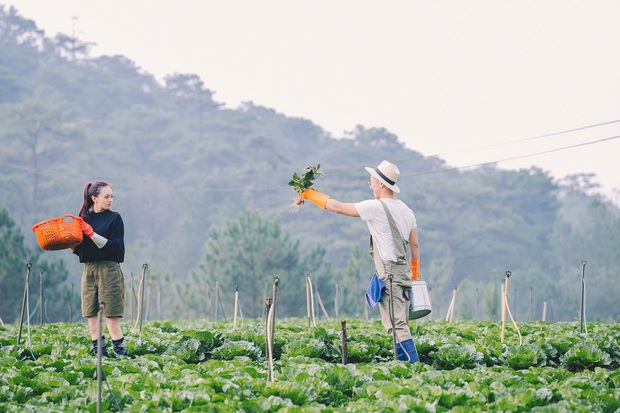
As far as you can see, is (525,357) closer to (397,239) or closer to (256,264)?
(397,239)

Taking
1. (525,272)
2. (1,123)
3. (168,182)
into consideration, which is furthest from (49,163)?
(525,272)

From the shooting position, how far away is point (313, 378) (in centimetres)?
479

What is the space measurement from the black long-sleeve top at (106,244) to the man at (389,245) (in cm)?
155

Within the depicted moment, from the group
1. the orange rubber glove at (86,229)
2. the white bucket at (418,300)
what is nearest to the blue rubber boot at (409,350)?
the white bucket at (418,300)

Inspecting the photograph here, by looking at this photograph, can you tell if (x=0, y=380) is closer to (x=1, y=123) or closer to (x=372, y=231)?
(x=372, y=231)

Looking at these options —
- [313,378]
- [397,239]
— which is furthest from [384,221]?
[313,378]

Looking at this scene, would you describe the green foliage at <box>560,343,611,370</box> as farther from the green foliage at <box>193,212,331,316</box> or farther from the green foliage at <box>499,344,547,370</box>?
the green foliage at <box>193,212,331,316</box>

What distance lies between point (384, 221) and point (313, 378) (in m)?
1.43

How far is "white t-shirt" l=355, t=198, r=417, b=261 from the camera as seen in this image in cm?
574

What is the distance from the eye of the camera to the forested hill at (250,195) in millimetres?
35125

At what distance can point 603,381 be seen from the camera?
15.7 ft

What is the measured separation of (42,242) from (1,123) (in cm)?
4040

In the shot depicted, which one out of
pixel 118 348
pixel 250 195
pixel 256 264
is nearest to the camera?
pixel 118 348

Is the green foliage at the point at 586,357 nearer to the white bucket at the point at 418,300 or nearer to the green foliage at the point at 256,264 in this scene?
the white bucket at the point at 418,300
